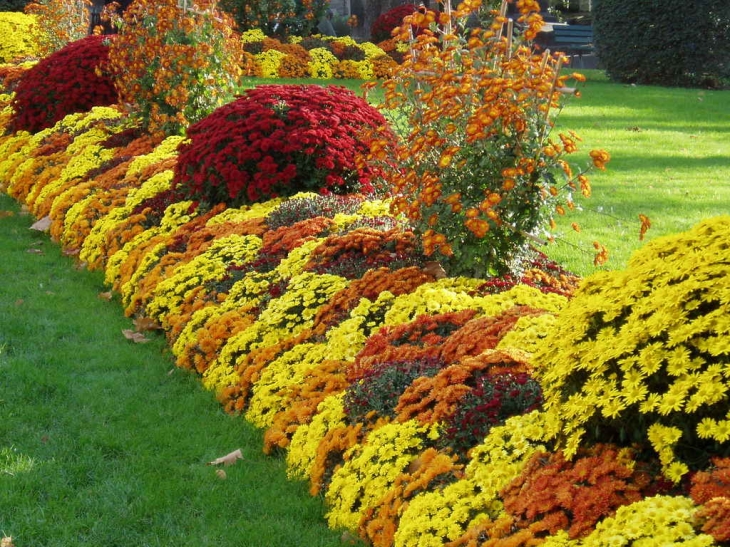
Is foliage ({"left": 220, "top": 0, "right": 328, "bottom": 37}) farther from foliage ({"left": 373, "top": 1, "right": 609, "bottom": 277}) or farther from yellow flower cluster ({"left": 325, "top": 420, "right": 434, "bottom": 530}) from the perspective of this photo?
yellow flower cluster ({"left": 325, "top": 420, "right": 434, "bottom": 530})

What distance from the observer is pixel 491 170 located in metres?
5.36

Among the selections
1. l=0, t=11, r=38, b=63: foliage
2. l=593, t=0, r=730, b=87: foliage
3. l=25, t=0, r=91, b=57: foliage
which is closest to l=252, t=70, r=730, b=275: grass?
l=593, t=0, r=730, b=87: foliage

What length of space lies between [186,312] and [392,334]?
209 cm

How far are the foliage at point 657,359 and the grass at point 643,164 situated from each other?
2.42 metres

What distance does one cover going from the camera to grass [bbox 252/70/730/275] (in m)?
8.09

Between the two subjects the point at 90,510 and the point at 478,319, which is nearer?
the point at 90,510

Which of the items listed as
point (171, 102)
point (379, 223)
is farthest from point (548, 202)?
point (171, 102)

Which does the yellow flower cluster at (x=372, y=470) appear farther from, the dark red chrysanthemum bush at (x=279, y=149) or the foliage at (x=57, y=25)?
the foliage at (x=57, y=25)

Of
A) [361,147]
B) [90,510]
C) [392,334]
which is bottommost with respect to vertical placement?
[90,510]

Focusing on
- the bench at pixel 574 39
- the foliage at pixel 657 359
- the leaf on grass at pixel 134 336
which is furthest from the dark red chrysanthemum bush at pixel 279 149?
the bench at pixel 574 39

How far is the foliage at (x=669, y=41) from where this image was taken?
765 inches

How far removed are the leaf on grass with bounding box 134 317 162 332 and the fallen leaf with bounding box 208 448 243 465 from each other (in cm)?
214

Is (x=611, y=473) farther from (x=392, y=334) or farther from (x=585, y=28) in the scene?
(x=585, y=28)

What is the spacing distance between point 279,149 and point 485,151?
2.72 metres
